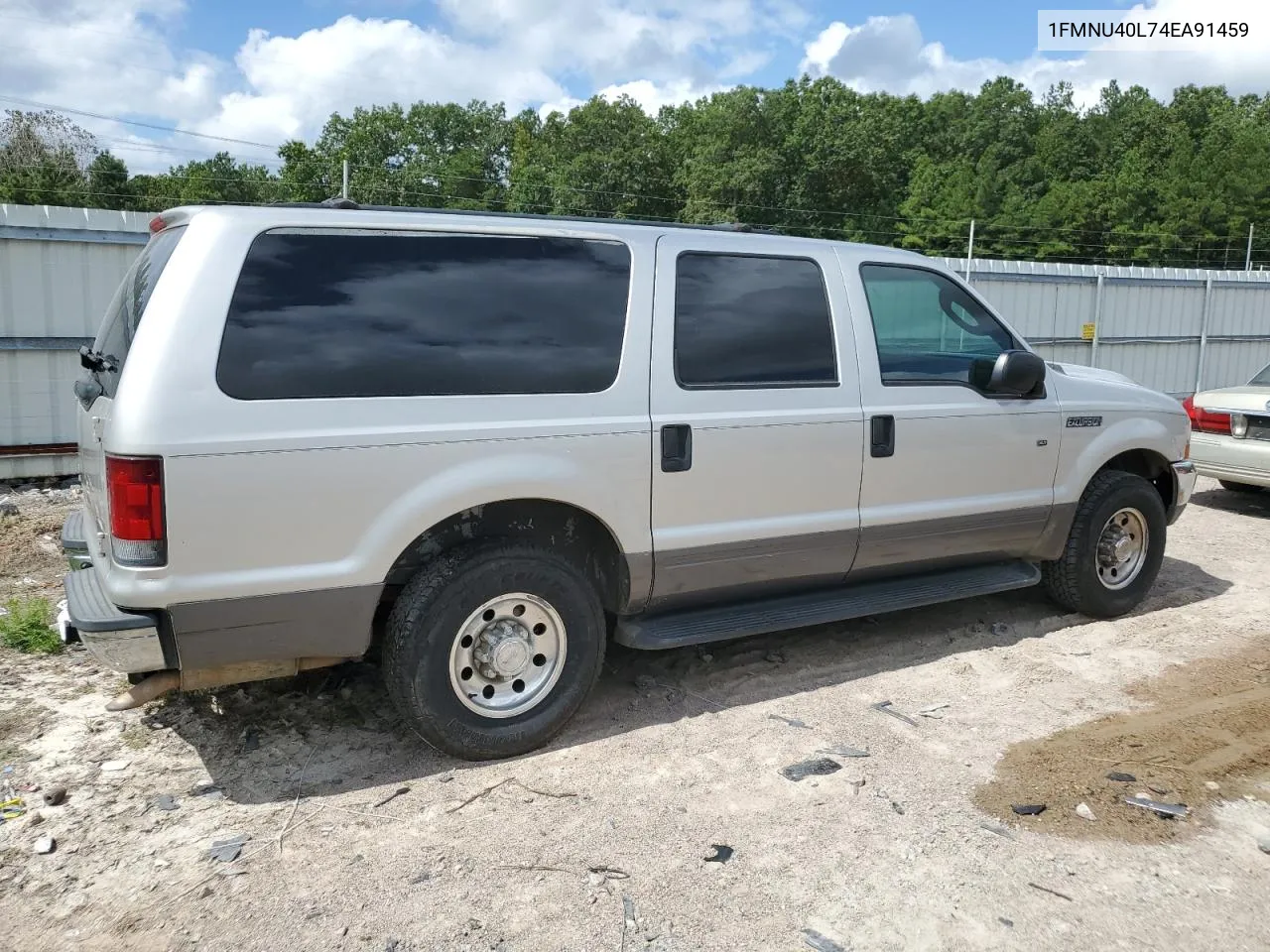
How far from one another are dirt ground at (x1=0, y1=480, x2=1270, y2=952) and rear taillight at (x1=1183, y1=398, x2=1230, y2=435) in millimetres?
4281

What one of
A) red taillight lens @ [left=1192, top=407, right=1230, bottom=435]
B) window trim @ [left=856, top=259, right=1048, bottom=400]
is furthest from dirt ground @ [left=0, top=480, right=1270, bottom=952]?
red taillight lens @ [left=1192, top=407, right=1230, bottom=435]

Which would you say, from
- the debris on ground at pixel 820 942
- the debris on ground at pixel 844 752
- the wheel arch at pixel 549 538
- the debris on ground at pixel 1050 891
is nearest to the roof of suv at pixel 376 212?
the wheel arch at pixel 549 538

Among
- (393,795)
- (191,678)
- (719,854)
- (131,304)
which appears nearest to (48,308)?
(131,304)

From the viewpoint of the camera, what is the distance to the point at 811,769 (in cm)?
382

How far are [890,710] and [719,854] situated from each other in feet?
4.78

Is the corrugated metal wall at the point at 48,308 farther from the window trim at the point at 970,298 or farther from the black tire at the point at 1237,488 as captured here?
the black tire at the point at 1237,488

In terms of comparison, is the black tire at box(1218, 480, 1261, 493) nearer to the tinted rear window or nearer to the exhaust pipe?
the exhaust pipe

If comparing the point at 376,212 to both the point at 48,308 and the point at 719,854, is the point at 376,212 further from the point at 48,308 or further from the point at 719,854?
the point at 48,308

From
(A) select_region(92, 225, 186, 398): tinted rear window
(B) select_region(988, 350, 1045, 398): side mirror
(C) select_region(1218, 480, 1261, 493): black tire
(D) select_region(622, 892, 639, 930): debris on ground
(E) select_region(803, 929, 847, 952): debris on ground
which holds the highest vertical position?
(A) select_region(92, 225, 186, 398): tinted rear window

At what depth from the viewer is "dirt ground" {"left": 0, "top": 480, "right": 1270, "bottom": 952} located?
287cm

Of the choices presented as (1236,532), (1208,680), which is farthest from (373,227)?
(1236,532)

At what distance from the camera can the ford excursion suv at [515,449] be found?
3.25 meters

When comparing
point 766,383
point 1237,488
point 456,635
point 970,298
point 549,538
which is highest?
point 970,298

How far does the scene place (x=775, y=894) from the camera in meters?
3.01
